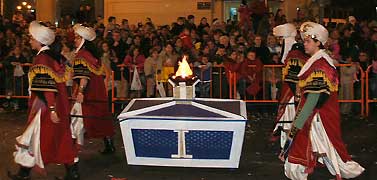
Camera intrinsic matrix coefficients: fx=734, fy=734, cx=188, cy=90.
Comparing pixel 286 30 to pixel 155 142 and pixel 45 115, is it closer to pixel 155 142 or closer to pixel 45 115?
pixel 155 142

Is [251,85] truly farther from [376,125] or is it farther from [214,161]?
[214,161]

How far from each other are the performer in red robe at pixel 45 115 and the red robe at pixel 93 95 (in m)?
1.37

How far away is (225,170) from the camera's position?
9555mm

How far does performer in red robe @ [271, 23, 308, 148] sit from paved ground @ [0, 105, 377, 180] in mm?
634

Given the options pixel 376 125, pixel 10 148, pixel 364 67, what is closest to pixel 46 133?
pixel 10 148

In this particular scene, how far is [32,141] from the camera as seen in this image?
27.3 ft

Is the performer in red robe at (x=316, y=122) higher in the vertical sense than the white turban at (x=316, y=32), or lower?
lower

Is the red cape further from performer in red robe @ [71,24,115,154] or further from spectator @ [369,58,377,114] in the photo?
spectator @ [369,58,377,114]

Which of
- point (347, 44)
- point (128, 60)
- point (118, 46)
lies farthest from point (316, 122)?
point (118, 46)

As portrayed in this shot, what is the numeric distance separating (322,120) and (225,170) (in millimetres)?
2130

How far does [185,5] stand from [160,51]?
7555mm

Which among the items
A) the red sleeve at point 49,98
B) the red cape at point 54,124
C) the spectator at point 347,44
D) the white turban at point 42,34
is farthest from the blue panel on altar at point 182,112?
the spectator at point 347,44

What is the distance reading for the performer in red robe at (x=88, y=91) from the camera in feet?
32.2

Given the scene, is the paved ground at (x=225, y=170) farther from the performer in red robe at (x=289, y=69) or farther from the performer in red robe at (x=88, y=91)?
the performer in red robe at (x=289, y=69)
